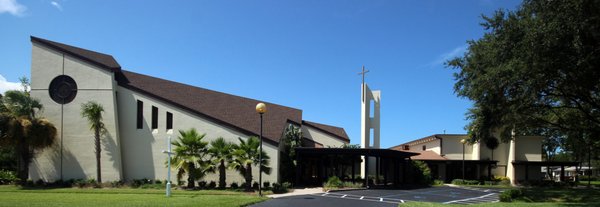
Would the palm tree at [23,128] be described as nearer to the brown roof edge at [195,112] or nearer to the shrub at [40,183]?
the shrub at [40,183]

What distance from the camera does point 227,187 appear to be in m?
29.2

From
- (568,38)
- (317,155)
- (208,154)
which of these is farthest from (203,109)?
(568,38)

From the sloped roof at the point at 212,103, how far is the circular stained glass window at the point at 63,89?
3348 mm

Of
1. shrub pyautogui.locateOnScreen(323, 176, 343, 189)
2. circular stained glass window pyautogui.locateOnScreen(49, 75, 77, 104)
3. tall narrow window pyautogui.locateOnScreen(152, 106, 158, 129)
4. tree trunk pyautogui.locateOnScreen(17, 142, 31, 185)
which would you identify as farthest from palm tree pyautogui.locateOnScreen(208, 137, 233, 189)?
tree trunk pyautogui.locateOnScreen(17, 142, 31, 185)

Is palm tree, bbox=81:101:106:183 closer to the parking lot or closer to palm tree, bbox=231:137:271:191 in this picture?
palm tree, bbox=231:137:271:191

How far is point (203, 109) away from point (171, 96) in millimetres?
2554

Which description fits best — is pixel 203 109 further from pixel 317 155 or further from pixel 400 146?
pixel 400 146

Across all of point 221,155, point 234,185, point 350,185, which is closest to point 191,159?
point 221,155

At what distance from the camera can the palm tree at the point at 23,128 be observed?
99.0 ft

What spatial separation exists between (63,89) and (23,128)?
3876 millimetres

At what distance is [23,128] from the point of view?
30.2m

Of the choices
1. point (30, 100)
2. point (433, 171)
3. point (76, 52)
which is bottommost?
point (433, 171)

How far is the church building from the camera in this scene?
31.9 metres

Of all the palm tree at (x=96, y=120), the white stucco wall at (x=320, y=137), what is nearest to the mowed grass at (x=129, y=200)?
the palm tree at (x=96, y=120)
